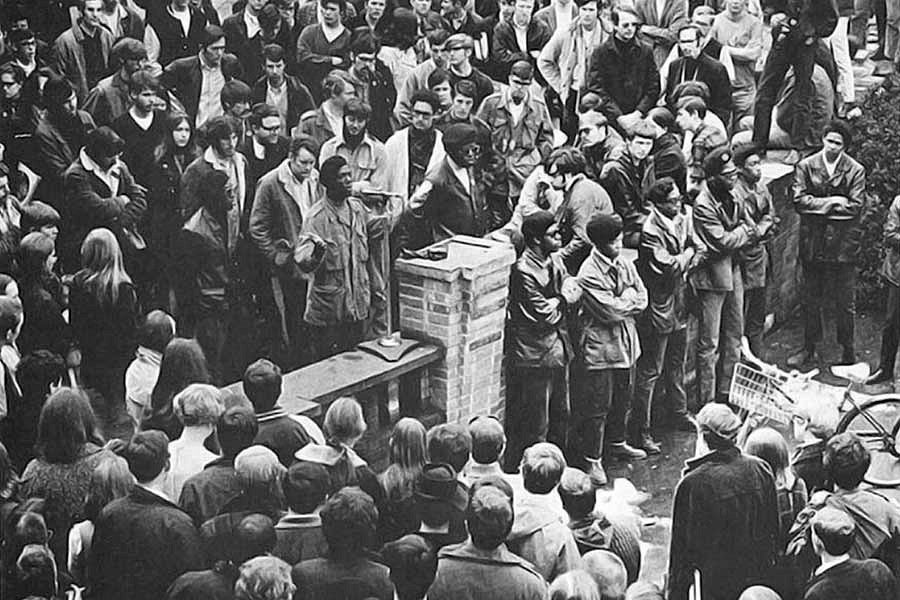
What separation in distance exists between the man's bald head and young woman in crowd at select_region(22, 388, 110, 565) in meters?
2.29

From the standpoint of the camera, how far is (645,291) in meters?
10.4

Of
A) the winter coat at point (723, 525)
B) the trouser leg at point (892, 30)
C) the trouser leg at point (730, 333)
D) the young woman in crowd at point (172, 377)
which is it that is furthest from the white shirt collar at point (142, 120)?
the trouser leg at point (892, 30)

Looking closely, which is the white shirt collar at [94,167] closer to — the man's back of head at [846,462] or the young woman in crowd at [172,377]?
the young woman in crowd at [172,377]

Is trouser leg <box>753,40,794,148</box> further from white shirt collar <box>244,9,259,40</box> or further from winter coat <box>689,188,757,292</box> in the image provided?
white shirt collar <box>244,9,259,40</box>

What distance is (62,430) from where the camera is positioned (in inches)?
388

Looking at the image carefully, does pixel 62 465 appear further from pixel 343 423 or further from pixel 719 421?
pixel 719 421

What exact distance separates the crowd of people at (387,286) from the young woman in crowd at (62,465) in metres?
0.02

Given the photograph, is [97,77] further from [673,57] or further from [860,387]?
[860,387]

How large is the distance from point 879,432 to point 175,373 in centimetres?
333

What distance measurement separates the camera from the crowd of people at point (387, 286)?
9547 mm

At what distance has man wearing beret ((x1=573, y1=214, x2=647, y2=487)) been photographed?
10344 millimetres

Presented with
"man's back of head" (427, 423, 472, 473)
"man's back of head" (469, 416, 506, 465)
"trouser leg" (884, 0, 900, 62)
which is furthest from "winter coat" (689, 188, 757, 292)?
"man's back of head" (427, 423, 472, 473)

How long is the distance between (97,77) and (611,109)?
2.61m

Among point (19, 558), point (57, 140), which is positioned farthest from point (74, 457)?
point (57, 140)
